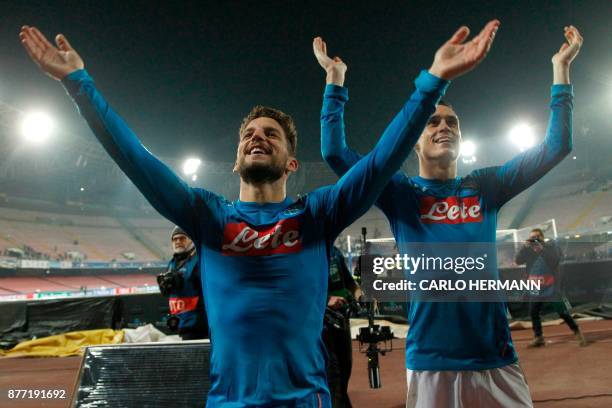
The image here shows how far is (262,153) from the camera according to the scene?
1.66 m

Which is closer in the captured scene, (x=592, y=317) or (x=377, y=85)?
(x=592, y=317)

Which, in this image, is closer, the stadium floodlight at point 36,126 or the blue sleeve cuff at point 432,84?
the blue sleeve cuff at point 432,84

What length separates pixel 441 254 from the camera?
201cm

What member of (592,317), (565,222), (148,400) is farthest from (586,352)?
(565,222)

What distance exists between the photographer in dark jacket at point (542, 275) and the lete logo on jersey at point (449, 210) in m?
6.09

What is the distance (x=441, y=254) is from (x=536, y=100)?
2058 cm

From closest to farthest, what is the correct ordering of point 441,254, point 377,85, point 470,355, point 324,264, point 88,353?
point 324,264
point 470,355
point 441,254
point 88,353
point 377,85

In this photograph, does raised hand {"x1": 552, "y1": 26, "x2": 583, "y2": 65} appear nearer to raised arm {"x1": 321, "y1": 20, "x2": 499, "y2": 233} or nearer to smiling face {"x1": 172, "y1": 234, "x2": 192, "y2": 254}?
raised arm {"x1": 321, "y1": 20, "x2": 499, "y2": 233}

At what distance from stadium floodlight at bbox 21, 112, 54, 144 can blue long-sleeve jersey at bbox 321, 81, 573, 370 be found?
1090 inches

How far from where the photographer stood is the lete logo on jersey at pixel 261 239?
4.81 ft

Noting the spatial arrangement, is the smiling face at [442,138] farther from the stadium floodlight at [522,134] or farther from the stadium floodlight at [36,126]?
the stadium floodlight at [36,126]

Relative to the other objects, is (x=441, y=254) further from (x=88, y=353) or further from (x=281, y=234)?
(x=88, y=353)

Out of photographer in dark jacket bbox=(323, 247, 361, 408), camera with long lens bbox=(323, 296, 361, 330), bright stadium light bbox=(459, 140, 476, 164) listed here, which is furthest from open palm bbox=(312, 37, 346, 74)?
bright stadium light bbox=(459, 140, 476, 164)

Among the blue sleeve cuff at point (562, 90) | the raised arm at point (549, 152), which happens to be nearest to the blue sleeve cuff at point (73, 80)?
the raised arm at point (549, 152)
